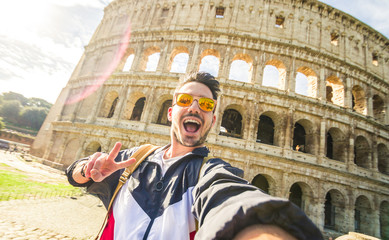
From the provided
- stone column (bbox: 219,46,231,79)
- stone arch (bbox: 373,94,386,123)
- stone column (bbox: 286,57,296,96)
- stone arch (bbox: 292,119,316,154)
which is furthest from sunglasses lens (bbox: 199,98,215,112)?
stone arch (bbox: 373,94,386,123)

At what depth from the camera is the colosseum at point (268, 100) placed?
1013 cm

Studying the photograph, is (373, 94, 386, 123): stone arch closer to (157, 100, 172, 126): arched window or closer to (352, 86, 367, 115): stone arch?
(352, 86, 367, 115): stone arch

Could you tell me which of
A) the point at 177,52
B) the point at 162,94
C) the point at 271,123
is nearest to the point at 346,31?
the point at 271,123

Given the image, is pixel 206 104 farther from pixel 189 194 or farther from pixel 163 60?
pixel 163 60

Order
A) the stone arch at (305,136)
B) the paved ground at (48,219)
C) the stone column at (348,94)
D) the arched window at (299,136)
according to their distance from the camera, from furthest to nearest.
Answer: the arched window at (299,136) < the stone column at (348,94) < the stone arch at (305,136) < the paved ground at (48,219)

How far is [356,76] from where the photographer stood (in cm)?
1284

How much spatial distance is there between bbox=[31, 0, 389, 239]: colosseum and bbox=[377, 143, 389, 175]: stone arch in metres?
0.05

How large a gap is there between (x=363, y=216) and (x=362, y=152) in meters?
4.36

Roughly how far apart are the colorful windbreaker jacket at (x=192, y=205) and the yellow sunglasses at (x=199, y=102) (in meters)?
0.51

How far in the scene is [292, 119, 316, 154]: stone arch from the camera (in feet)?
35.8

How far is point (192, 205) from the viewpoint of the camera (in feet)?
4.41

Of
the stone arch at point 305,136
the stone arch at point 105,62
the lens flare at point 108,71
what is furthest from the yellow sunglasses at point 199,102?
Result: the stone arch at point 105,62

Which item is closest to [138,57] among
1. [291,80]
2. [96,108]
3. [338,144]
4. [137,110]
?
[137,110]

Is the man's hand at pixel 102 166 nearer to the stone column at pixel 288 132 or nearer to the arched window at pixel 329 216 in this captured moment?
the stone column at pixel 288 132
